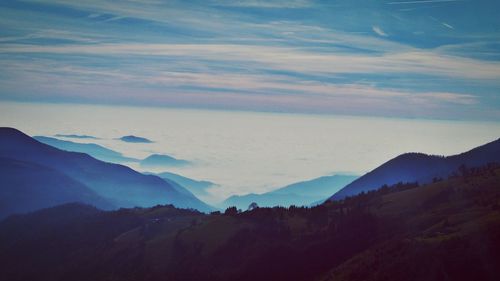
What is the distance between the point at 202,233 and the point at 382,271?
6932cm

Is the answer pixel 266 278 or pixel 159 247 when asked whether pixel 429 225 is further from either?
pixel 159 247

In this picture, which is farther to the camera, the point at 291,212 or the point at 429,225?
the point at 291,212

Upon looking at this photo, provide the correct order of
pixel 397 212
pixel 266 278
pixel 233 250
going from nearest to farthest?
1. pixel 266 278
2. pixel 397 212
3. pixel 233 250

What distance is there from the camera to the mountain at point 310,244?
72625mm

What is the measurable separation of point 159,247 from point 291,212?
34539mm

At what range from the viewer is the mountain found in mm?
72625

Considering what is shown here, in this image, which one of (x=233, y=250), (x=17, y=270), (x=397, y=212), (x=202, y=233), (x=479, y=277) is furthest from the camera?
(x=17, y=270)

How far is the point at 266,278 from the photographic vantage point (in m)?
103

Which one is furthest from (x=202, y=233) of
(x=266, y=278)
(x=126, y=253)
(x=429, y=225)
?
(x=429, y=225)

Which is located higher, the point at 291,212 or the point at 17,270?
the point at 291,212

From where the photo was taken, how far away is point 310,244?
110 meters

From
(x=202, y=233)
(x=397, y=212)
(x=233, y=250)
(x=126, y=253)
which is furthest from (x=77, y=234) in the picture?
(x=397, y=212)

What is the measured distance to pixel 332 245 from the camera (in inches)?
4124

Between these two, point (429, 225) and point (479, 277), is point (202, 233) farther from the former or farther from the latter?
point (479, 277)
